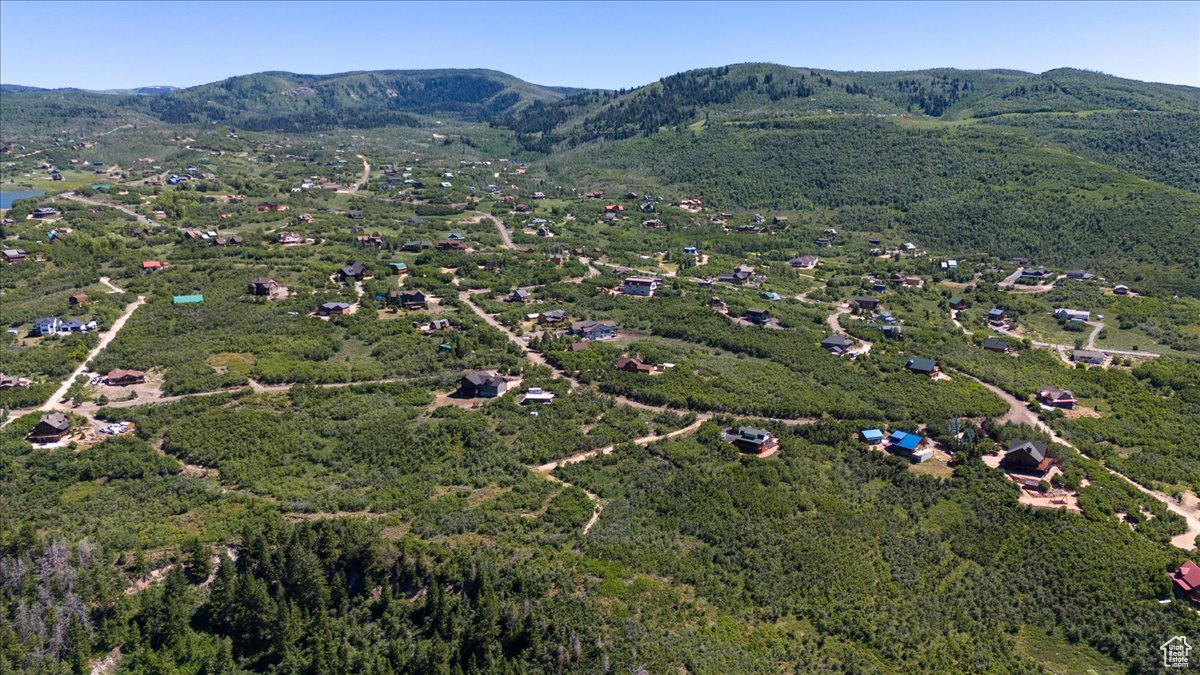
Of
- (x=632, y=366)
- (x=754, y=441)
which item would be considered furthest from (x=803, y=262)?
(x=754, y=441)

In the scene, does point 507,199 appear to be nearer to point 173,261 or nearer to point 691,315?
point 173,261

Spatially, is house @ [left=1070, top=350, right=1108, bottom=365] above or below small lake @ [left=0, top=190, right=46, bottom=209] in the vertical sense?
below

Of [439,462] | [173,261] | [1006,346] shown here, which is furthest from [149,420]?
[1006,346]

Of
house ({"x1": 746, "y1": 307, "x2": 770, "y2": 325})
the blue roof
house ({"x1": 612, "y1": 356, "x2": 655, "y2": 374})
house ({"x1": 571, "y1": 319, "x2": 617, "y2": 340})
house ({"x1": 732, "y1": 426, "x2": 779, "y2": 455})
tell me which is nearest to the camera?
house ({"x1": 732, "y1": 426, "x2": 779, "y2": 455})

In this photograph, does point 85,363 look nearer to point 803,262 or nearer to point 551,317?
point 551,317

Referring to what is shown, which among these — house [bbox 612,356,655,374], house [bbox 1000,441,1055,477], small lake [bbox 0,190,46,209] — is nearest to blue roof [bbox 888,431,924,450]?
house [bbox 1000,441,1055,477]

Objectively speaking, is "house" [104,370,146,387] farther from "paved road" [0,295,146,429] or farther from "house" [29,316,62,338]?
"house" [29,316,62,338]

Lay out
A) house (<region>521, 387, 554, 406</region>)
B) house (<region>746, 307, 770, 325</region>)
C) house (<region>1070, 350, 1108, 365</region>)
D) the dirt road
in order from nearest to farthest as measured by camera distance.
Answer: house (<region>521, 387, 554, 406</region>), house (<region>1070, 350, 1108, 365</region>), house (<region>746, 307, 770, 325</region>), the dirt road
